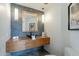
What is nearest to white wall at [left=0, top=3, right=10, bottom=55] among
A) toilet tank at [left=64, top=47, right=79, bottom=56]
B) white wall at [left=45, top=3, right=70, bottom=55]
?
white wall at [left=45, top=3, right=70, bottom=55]

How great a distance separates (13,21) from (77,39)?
0.73 metres

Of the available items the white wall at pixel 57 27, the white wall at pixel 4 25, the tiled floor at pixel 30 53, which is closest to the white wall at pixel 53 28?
the white wall at pixel 57 27

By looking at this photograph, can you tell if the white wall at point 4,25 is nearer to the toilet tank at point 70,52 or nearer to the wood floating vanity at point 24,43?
the wood floating vanity at point 24,43

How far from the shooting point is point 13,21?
1059 mm

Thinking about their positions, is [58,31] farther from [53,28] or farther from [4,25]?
[4,25]

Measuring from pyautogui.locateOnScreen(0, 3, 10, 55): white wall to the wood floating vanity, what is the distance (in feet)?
0.17

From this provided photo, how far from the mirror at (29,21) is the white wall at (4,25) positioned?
0.17m

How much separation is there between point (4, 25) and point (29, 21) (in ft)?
0.89

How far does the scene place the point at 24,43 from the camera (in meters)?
1.08

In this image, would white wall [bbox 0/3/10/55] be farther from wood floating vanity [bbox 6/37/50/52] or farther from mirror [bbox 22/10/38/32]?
mirror [bbox 22/10/38/32]

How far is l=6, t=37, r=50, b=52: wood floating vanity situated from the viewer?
40.0 inches

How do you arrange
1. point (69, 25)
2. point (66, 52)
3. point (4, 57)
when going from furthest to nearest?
point (69, 25), point (66, 52), point (4, 57)

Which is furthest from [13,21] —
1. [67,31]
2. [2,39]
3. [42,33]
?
[67,31]

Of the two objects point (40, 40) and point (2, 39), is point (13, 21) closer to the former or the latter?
point (2, 39)
